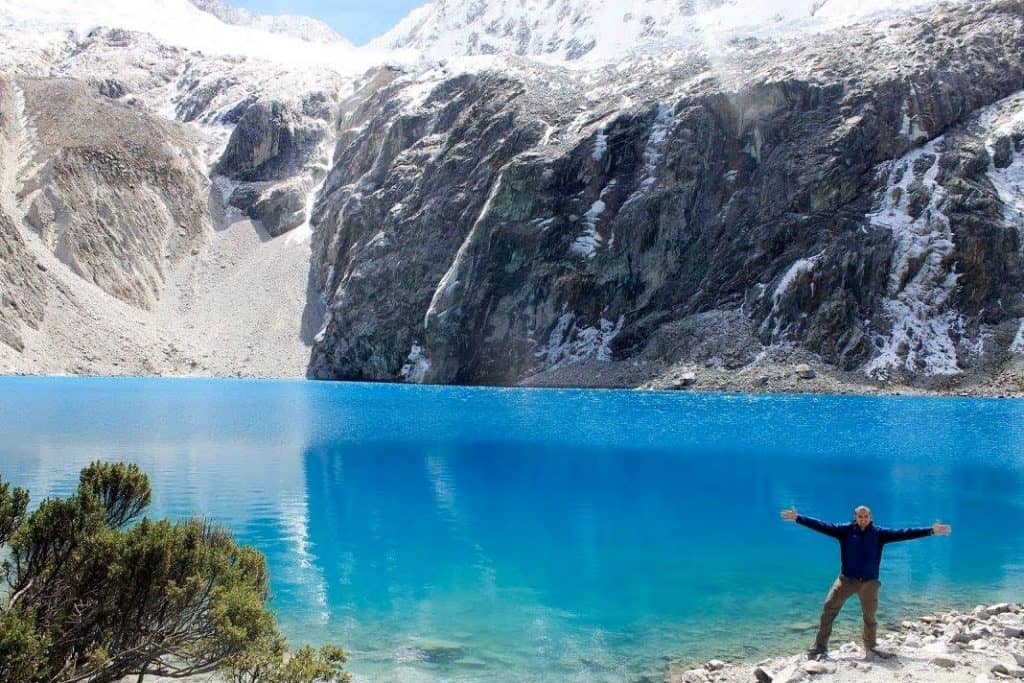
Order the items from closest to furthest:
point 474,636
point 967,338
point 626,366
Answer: point 474,636
point 967,338
point 626,366

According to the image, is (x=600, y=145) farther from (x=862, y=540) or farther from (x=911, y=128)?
(x=862, y=540)

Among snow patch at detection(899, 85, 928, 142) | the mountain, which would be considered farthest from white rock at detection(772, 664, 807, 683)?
snow patch at detection(899, 85, 928, 142)

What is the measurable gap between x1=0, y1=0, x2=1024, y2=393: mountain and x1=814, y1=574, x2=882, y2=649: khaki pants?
71.2m

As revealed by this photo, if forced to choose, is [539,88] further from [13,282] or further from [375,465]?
[375,465]

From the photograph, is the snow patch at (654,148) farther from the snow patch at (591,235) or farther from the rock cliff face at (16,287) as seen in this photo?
the rock cliff face at (16,287)

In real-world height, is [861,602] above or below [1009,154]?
below

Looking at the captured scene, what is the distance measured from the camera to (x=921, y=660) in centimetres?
1198

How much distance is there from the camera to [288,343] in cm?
11669

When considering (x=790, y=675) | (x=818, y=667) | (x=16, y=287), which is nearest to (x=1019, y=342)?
(x=818, y=667)

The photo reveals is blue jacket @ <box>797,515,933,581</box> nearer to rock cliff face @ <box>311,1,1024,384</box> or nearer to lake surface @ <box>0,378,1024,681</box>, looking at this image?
lake surface @ <box>0,378,1024,681</box>

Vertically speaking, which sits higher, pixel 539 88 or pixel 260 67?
pixel 260 67

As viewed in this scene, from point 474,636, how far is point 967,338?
79.7m

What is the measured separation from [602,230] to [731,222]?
14520 mm

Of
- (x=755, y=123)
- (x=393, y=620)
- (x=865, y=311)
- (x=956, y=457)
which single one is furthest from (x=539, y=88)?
(x=393, y=620)
